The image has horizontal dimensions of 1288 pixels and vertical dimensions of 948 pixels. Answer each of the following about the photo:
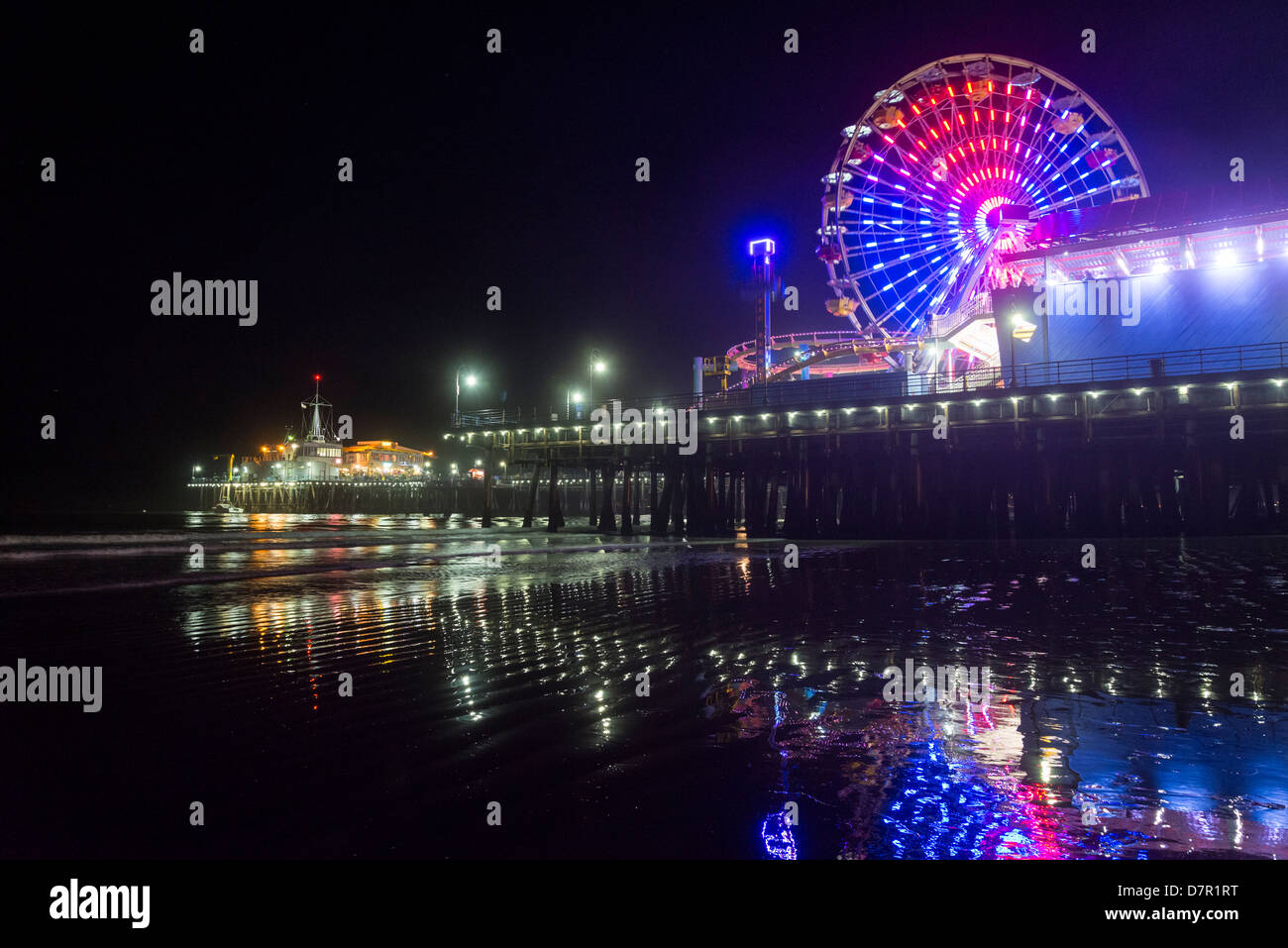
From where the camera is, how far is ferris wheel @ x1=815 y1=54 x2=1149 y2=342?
41.3 metres

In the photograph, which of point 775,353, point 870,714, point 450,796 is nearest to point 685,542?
point 870,714

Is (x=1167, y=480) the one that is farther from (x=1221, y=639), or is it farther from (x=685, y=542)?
(x=1221, y=639)

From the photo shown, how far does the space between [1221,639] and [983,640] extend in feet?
9.65

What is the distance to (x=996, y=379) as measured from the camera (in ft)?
133
